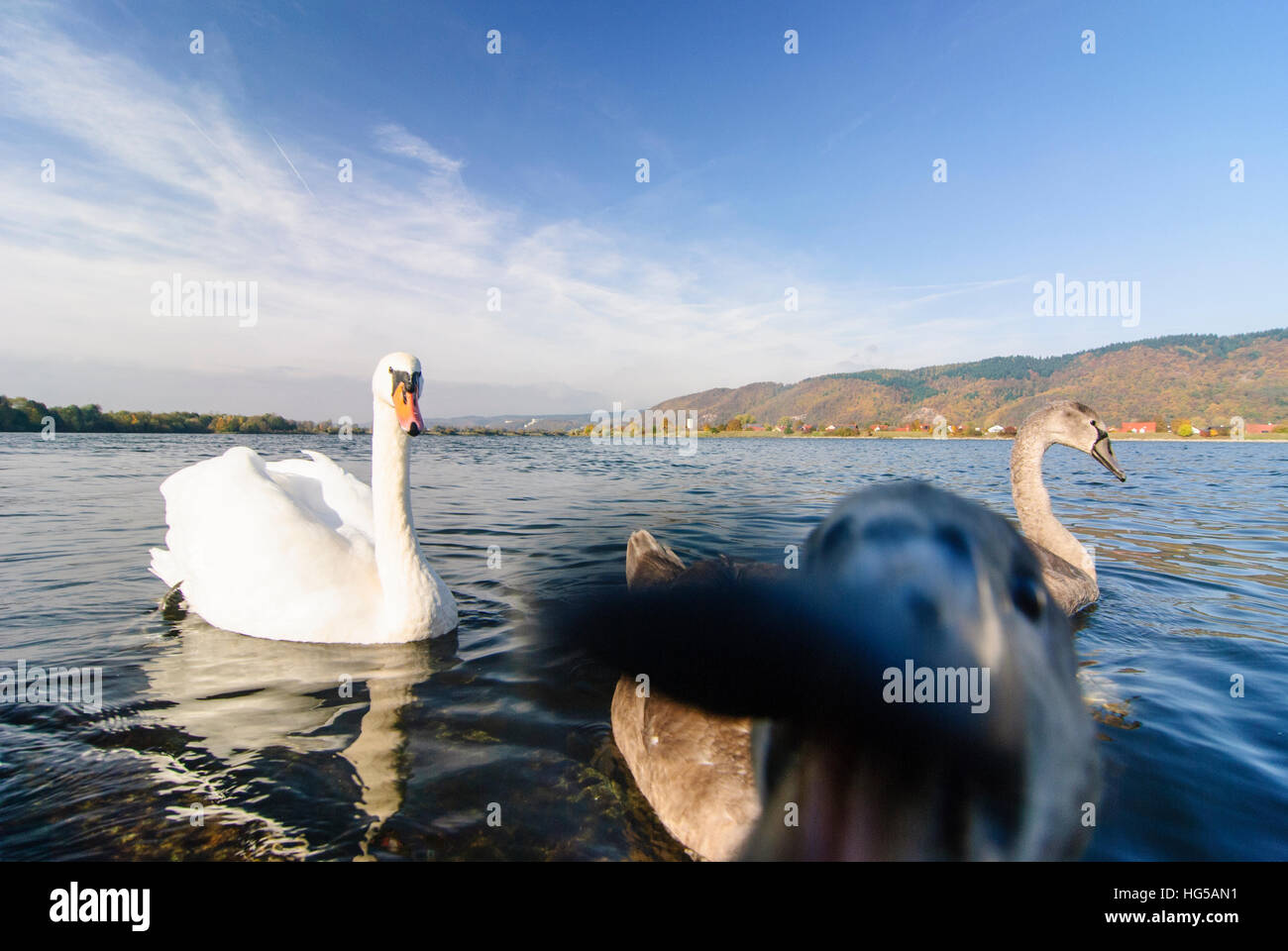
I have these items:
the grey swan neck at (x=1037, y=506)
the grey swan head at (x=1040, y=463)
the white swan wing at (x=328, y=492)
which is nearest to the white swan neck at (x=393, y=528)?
the white swan wing at (x=328, y=492)

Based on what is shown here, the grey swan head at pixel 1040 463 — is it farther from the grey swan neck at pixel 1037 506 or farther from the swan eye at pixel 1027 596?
the swan eye at pixel 1027 596

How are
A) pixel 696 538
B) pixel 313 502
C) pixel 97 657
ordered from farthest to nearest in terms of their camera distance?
1. pixel 696 538
2. pixel 313 502
3. pixel 97 657

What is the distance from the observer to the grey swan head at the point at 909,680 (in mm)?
1220

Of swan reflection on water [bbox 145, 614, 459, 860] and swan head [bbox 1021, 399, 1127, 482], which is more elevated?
swan head [bbox 1021, 399, 1127, 482]

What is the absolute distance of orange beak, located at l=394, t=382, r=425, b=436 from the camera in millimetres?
4574

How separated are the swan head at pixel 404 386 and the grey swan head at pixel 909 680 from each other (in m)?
3.75

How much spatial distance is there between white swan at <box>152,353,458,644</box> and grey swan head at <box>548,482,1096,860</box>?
3998 millimetres

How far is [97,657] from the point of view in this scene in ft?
15.3

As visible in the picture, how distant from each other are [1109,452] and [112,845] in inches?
425

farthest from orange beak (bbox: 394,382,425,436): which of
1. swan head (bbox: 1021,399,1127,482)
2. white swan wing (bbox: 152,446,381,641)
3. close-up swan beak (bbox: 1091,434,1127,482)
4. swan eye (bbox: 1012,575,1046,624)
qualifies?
close-up swan beak (bbox: 1091,434,1127,482)

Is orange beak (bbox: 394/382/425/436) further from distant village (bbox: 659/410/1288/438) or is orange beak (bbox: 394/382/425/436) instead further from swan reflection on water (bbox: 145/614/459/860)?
distant village (bbox: 659/410/1288/438)

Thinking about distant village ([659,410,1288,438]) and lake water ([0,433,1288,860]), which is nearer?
lake water ([0,433,1288,860])

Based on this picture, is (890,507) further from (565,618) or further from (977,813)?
(565,618)
